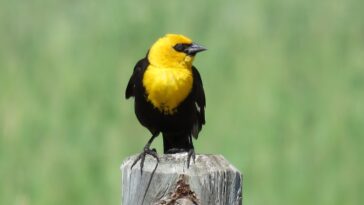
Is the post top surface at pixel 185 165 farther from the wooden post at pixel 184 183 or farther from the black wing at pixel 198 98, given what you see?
the black wing at pixel 198 98

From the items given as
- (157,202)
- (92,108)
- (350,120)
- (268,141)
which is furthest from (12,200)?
(157,202)

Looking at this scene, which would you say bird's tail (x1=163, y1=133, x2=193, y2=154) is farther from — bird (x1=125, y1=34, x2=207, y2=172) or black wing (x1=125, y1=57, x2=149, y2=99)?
black wing (x1=125, y1=57, x2=149, y2=99)

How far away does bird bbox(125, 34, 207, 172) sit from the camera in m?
4.25

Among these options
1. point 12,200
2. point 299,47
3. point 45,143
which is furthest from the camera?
point 299,47

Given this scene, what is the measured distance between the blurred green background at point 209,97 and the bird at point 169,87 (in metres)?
0.64

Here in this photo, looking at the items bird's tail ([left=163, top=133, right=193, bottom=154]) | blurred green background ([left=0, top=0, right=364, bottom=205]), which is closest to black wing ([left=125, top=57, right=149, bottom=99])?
bird's tail ([left=163, top=133, right=193, bottom=154])

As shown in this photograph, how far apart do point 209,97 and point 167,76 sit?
1604 millimetres

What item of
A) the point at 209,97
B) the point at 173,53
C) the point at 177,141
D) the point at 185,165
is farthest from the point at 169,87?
the point at 209,97

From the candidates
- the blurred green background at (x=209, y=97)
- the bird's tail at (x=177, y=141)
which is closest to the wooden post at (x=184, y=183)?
the bird's tail at (x=177, y=141)

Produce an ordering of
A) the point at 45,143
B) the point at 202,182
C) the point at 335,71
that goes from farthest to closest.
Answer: the point at 335,71 < the point at 45,143 < the point at 202,182

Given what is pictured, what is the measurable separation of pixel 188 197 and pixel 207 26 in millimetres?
4033

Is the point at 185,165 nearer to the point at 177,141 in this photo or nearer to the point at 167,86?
the point at 167,86

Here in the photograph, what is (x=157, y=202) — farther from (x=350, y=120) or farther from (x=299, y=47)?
(x=299, y=47)

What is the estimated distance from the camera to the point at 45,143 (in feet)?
17.0
